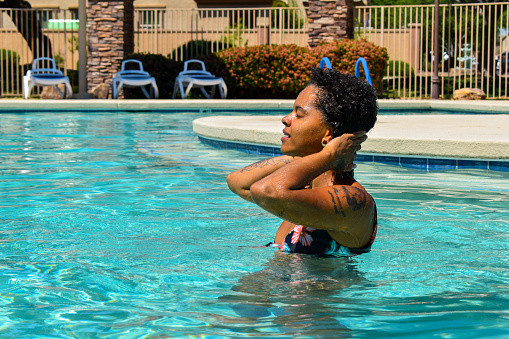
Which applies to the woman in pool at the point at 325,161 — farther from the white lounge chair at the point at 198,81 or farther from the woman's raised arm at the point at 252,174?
the white lounge chair at the point at 198,81

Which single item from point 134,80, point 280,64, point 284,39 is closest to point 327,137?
point 134,80

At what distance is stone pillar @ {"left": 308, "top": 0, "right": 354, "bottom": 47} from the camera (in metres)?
18.3

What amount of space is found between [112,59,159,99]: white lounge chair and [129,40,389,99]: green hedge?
0.62 m

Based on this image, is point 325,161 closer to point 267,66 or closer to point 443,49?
point 443,49

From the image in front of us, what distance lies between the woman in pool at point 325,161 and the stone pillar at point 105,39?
16302mm

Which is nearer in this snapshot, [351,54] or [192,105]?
[192,105]

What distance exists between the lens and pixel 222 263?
11.5 ft

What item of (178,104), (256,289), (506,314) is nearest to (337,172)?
(256,289)

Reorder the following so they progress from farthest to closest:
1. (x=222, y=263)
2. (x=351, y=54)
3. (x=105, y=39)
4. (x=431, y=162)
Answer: (x=105, y=39) < (x=351, y=54) < (x=431, y=162) < (x=222, y=263)

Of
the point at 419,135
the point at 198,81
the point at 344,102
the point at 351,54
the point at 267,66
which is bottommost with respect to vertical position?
the point at 419,135

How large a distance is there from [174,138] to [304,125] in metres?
7.00

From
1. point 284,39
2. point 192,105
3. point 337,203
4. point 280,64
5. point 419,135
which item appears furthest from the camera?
point 284,39

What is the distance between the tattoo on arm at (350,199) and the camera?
9.31 feet

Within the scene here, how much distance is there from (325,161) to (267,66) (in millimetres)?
15587
